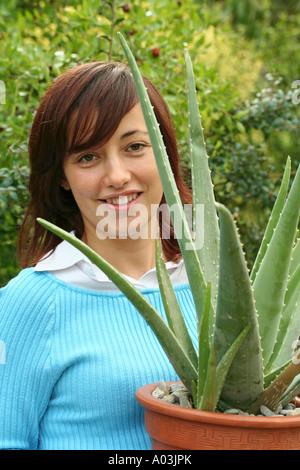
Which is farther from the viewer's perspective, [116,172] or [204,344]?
[116,172]

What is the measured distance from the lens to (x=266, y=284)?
95cm

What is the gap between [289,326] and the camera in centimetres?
104

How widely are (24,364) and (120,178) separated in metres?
0.46

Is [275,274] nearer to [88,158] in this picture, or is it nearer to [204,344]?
[204,344]

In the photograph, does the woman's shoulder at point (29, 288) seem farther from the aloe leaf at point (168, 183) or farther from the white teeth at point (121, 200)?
the aloe leaf at point (168, 183)

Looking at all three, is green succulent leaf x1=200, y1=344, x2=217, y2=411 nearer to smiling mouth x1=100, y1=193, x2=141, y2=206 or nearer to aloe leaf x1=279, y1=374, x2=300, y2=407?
aloe leaf x1=279, y1=374, x2=300, y2=407

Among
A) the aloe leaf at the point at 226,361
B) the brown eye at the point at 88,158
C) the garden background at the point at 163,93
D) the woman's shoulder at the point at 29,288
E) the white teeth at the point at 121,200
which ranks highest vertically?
the garden background at the point at 163,93

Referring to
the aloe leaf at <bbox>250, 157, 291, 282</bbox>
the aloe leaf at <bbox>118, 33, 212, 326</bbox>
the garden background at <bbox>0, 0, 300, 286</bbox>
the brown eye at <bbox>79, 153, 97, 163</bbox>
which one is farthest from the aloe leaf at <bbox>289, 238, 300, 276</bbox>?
the garden background at <bbox>0, 0, 300, 286</bbox>

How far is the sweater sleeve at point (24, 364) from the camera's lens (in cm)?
138

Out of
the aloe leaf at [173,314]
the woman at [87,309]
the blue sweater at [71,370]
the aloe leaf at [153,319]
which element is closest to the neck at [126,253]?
the woman at [87,309]

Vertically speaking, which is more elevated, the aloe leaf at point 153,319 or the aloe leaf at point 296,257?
the aloe leaf at point 296,257

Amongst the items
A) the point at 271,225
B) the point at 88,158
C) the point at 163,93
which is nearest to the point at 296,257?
the point at 271,225
